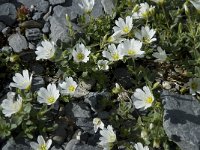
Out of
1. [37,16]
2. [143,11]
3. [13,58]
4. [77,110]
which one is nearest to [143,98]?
[77,110]

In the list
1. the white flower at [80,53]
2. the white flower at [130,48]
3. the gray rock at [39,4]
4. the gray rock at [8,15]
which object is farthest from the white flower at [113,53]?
the gray rock at [8,15]

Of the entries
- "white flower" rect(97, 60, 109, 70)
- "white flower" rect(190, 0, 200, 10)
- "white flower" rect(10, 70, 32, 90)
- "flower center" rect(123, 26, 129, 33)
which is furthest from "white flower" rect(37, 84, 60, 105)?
"white flower" rect(190, 0, 200, 10)

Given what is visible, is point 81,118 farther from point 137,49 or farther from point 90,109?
point 137,49

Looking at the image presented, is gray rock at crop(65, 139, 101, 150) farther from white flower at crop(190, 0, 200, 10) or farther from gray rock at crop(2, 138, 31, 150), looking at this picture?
white flower at crop(190, 0, 200, 10)

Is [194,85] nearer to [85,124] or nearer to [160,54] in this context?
[160,54]

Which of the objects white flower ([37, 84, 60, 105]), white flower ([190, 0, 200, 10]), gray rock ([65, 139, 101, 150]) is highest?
white flower ([190, 0, 200, 10])

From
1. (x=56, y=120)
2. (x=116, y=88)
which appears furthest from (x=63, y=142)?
(x=116, y=88)

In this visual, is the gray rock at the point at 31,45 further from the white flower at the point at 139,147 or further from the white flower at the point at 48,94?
the white flower at the point at 139,147
